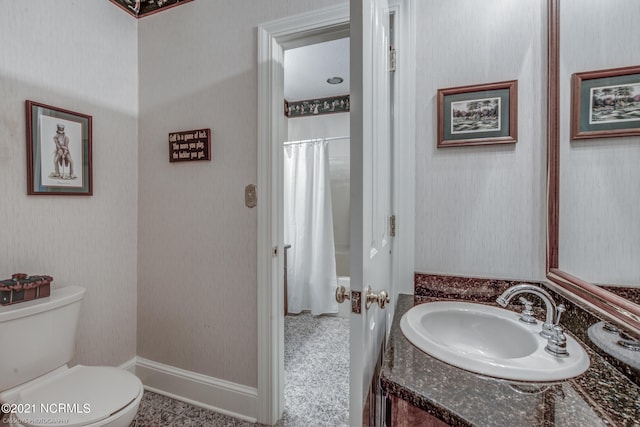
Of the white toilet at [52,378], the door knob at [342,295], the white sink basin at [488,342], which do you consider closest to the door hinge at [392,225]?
the white sink basin at [488,342]

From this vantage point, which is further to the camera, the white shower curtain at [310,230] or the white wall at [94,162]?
the white shower curtain at [310,230]

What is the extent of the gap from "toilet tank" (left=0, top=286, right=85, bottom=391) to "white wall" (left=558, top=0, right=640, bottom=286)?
2099 millimetres

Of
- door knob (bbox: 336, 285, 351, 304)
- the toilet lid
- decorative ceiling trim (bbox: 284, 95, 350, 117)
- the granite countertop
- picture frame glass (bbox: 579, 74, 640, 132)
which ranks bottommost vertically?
the toilet lid

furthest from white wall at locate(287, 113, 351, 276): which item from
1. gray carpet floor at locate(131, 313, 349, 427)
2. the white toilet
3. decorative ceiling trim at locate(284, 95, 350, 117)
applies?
the white toilet

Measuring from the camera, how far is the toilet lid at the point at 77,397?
1041 millimetres

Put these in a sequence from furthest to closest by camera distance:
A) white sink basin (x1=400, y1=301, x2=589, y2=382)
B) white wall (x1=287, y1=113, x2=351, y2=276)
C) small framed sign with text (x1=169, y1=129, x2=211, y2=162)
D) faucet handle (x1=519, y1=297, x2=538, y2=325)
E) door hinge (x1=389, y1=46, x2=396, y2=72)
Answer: white wall (x1=287, y1=113, x2=351, y2=276) < small framed sign with text (x1=169, y1=129, x2=211, y2=162) < door hinge (x1=389, y1=46, x2=396, y2=72) < faucet handle (x1=519, y1=297, x2=538, y2=325) < white sink basin (x1=400, y1=301, x2=589, y2=382)

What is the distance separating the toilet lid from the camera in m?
1.04

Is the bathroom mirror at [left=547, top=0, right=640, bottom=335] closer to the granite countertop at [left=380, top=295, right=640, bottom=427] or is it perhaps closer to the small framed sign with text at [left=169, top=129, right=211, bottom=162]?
the granite countertop at [left=380, top=295, right=640, bottom=427]

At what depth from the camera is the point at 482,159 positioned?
1.25 m

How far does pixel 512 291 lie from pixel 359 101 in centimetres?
72

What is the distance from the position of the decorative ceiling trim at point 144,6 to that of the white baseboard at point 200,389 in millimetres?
2302

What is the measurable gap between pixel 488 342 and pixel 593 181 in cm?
62

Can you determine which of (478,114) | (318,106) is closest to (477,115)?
(478,114)

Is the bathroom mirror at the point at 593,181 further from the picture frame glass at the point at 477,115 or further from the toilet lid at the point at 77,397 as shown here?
the toilet lid at the point at 77,397
